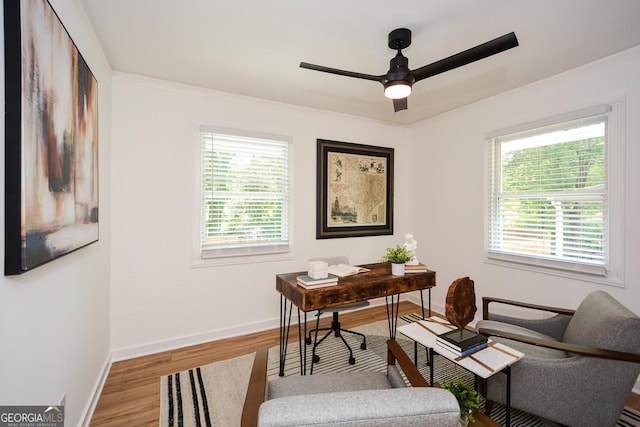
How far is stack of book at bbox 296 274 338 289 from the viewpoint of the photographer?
2127 millimetres

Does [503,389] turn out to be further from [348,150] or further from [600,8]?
[348,150]

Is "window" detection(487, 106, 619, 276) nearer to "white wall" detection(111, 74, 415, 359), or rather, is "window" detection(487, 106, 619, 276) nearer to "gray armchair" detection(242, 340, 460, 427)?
"white wall" detection(111, 74, 415, 359)

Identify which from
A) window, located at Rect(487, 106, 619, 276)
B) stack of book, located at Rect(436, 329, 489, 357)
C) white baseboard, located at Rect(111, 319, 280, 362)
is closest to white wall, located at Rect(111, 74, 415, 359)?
white baseboard, located at Rect(111, 319, 280, 362)

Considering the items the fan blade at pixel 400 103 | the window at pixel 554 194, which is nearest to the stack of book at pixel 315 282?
the fan blade at pixel 400 103

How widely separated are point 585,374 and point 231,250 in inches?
116

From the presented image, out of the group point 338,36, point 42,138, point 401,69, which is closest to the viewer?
point 42,138

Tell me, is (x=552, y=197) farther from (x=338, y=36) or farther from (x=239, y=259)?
(x=239, y=259)

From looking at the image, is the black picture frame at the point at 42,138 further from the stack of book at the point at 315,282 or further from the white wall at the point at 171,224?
the stack of book at the point at 315,282

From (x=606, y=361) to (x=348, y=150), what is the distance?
3.01 meters

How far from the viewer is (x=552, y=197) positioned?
2.72 metres

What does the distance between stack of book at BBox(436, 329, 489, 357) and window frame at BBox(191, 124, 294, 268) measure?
2.08 m

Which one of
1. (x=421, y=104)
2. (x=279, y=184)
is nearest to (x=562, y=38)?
(x=421, y=104)

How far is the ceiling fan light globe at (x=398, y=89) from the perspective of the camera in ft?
6.36

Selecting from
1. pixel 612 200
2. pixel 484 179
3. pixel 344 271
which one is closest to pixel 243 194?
pixel 344 271
